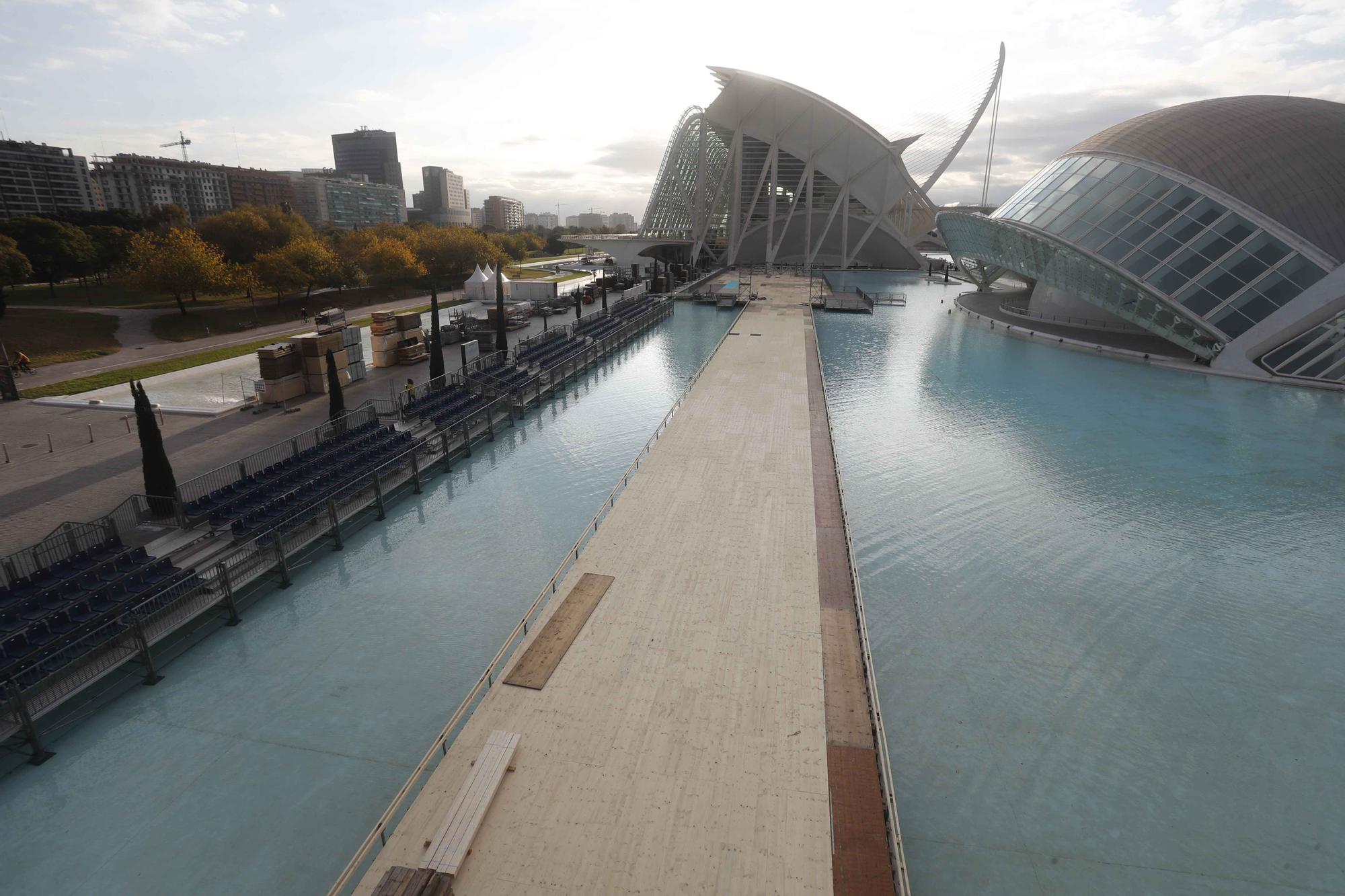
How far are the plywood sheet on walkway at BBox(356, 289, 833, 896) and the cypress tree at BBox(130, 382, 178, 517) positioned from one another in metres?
9.67

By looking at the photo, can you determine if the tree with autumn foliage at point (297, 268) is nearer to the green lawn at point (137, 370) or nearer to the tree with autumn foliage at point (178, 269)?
the tree with autumn foliage at point (178, 269)

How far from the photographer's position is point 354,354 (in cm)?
2616

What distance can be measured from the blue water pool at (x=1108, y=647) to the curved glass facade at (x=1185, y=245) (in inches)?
402

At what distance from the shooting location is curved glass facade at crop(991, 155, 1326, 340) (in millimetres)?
28344

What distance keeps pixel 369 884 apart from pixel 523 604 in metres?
5.44

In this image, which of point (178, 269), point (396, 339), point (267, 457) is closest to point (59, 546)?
point (267, 457)

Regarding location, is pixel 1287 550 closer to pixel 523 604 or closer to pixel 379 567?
pixel 523 604

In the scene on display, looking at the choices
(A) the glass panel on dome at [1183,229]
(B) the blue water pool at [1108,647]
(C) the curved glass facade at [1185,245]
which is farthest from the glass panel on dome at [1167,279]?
(B) the blue water pool at [1108,647]

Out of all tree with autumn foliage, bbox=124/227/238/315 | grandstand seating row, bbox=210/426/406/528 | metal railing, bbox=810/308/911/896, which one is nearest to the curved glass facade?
metal railing, bbox=810/308/911/896

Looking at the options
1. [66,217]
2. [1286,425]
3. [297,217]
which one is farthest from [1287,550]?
[66,217]

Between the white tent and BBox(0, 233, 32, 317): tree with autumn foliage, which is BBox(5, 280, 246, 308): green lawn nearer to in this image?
BBox(0, 233, 32, 317): tree with autumn foliage

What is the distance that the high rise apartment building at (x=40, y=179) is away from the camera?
352 feet

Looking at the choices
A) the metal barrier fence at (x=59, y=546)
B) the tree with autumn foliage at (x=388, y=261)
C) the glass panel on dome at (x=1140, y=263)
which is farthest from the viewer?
the tree with autumn foliage at (x=388, y=261)

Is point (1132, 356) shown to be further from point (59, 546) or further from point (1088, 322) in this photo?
point (59, 546)
